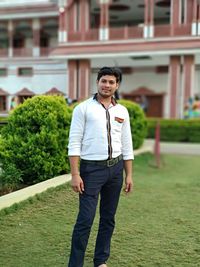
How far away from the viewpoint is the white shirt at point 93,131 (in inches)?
121

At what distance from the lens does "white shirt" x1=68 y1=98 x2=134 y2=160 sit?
10.1ft

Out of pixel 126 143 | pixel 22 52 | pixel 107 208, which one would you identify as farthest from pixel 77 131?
pixel 22 52

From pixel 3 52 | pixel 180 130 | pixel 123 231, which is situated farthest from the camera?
pixel 3 52

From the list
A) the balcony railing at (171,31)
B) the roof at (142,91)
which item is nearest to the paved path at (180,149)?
the balcony railing at (171,31)

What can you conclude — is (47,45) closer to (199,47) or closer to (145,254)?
(199,47)

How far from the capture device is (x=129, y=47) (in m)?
20.3

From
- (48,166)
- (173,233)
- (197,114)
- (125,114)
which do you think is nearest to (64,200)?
(48,166)

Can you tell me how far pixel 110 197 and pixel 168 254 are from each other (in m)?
0.91

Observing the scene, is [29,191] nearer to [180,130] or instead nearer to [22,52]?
[180,130]

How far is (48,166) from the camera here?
5848 millimetres

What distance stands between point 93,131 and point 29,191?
224 cm

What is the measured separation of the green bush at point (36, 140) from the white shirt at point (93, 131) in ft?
8.78

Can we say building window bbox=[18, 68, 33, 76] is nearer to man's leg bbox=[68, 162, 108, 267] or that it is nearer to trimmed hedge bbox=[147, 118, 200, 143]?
trimmed hedge bbox=[147, 118, 200, 143]

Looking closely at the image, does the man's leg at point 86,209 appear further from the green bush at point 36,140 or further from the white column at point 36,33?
the white column at point 36,33
